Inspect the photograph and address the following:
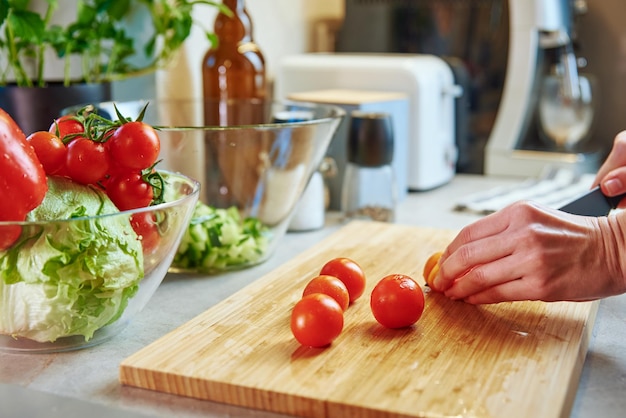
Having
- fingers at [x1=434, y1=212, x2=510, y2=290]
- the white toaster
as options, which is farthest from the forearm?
the white toaster

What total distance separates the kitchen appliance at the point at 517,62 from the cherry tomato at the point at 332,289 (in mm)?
1141

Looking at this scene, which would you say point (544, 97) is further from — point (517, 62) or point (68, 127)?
point (68, 127)

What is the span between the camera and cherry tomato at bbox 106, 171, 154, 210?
0.91 metres

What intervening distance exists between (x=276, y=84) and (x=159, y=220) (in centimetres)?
121

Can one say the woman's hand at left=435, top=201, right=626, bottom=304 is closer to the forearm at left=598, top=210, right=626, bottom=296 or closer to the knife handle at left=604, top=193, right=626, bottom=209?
the forearm at left=598, top=210, right=626, bottom=296

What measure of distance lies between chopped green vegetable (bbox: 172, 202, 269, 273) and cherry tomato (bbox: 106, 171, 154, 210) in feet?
0.91

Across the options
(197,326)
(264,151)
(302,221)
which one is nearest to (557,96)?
(302,221)

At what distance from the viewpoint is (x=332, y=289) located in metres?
0.96

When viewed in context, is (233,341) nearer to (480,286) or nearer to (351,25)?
(480,286)

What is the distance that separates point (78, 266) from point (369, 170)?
2.65 ft

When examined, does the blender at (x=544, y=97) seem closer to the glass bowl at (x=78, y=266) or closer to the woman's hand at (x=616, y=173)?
the woman's hand at (x=616, y=173)

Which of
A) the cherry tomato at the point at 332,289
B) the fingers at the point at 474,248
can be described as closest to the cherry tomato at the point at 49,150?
the cherry tomato at the point at 332,289

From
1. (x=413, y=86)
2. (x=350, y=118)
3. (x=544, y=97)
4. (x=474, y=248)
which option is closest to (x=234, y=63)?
(x=350, y=118)

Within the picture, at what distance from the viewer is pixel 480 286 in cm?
97
